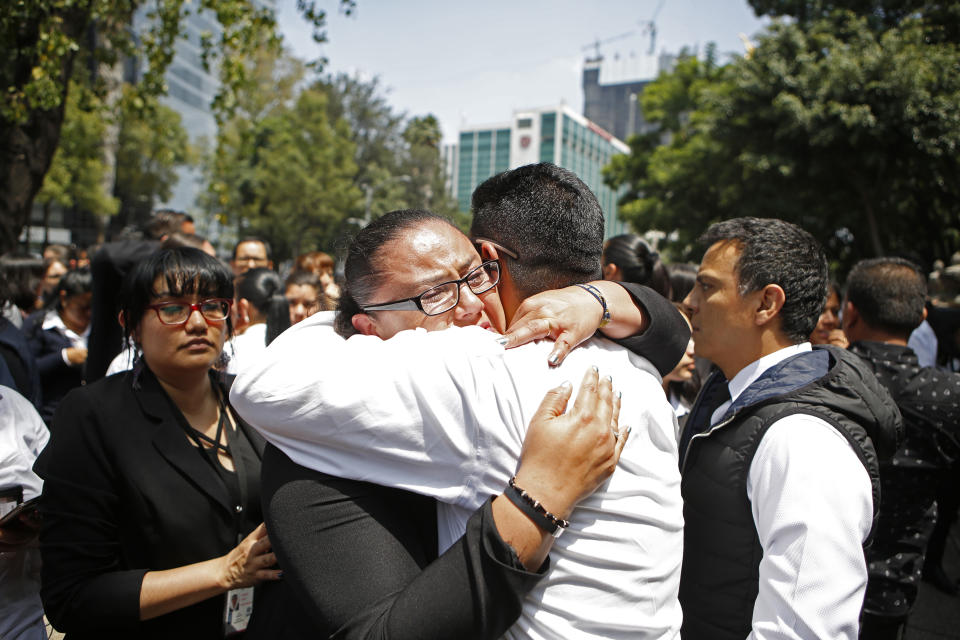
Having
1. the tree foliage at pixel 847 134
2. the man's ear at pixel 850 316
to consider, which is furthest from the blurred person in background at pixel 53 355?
the tree foliage at pixel 847 134

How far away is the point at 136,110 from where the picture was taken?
21.2 feet

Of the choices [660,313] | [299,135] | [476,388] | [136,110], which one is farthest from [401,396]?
[299,135]

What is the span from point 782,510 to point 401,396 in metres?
1.09

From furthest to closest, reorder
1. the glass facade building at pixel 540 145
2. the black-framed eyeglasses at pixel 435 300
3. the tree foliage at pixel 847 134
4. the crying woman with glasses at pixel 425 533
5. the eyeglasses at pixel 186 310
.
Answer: the glass facade building at pixel 540 145, the tree foliage at pixel 847 134, the eyeglasses at pixel 186 310, the black-framed eyeglasses at pixel 435 300, the crying woman with glasses at pixel 425 533

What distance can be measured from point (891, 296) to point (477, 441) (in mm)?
2903

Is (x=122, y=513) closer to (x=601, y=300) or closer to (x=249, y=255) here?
(x=601, y=300)

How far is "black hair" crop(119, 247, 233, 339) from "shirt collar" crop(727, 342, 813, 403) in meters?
1.86

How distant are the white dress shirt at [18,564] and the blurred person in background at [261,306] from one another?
2.03 metres

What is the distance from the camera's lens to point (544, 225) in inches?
62.6

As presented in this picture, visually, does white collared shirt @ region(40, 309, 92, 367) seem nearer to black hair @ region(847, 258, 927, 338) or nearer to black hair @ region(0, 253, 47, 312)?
black hair @ region(0, 253, 47, 312)

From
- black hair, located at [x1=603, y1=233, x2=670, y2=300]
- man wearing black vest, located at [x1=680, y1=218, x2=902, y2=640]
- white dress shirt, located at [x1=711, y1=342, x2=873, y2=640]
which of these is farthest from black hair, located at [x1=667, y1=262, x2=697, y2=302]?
white dress shirt, located at [x1=711, y1=342, x2=873, y2=640]

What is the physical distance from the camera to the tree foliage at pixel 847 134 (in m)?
13.4

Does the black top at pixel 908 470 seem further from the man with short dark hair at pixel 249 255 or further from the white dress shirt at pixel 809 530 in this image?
the man with short dark hair at pixel 249 255

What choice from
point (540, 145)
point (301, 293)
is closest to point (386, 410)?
point (301, 293)
